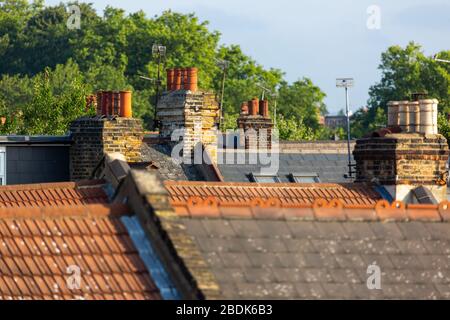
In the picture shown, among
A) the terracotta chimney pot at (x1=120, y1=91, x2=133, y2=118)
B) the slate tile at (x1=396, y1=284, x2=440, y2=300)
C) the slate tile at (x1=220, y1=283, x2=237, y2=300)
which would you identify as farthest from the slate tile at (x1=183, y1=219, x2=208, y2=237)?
the terracotta chimney pot at (x1=120, y1=91, x2=133, y2=118)

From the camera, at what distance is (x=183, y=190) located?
111 feet

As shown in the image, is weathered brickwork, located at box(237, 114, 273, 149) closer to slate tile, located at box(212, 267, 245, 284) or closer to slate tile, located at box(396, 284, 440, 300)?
slate tile, located at box(396, 284, 440, 300)

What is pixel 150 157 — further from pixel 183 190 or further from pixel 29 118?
pixel 29 118

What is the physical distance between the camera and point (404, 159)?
118ft

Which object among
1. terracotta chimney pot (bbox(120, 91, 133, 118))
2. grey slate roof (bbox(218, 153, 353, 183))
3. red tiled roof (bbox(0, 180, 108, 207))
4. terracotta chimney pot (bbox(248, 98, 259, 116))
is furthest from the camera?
terracotta chimney pot (bbox(248, 98, 259, 116))

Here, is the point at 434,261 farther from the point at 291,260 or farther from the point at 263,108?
the point at 263,108

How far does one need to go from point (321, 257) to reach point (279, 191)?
1253cm

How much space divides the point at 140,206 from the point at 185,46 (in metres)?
121

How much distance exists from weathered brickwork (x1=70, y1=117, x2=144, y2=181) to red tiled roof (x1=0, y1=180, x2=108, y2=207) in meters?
7.52

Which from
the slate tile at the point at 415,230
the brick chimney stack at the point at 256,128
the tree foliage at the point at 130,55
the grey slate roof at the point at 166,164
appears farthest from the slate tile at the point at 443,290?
the tree foliage at the point at 130,55

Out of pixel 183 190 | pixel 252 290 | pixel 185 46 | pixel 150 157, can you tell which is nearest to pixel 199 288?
pixel 252 290

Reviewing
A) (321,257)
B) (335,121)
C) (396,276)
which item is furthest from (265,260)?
(335,121)

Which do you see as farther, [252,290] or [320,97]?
[320,97]

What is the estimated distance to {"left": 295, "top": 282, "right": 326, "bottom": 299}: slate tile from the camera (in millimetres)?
21766
